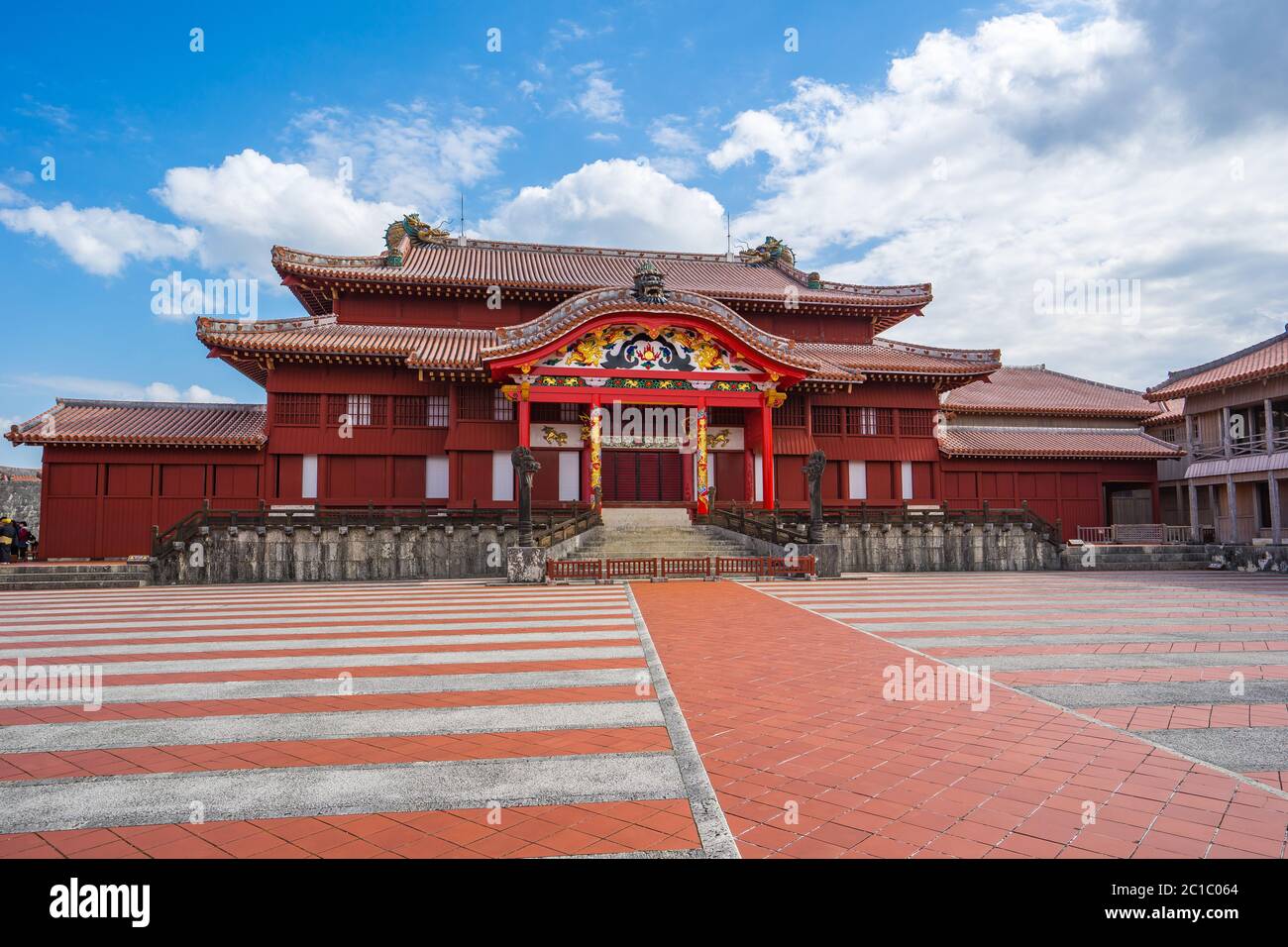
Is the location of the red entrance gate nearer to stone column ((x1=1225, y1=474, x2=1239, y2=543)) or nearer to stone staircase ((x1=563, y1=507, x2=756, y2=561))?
stone staircase ((x1=563, y1=507, x2=756, y2=561))

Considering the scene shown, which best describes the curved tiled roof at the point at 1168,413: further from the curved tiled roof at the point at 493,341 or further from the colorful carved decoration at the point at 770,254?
the colorful carved decoration at the point at 770,254

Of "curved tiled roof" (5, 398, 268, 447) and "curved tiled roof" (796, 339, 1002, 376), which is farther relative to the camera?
"curved tiled roof" (796, 339, 1002, 376)

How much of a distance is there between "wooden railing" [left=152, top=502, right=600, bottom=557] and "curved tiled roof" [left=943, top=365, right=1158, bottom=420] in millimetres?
18643

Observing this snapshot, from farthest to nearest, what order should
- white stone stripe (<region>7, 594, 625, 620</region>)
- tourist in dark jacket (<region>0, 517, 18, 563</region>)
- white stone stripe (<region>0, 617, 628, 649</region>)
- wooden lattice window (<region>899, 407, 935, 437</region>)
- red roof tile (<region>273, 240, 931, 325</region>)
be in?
wooden lattice window (<region>899, 407, 935, 437</region>) → red roof tile (<region>273, 240, 931, 325</region>) → tourist in dark jacket (<region>0, 517, 18, 563</region>) → white stone stripe (<region>7, 594, 625, 620</region>) → white stone stripe (<region>0, 617, 628, 649</region>)

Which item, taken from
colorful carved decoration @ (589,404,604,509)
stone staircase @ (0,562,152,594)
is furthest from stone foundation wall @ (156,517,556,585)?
colorful carved decoration @ (589,404,604,509)

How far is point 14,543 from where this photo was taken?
22797mm

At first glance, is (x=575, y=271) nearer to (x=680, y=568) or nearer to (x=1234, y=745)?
(x=680, y=568)

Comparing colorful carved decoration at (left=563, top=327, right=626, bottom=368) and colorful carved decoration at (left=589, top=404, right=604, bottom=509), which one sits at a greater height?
colorful carved decoration at (left=563, top=327, right=626, bottom=368)

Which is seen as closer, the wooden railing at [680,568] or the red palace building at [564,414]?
the wooden railing at [680,568]

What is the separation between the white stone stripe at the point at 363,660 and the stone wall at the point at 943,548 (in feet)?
54.4

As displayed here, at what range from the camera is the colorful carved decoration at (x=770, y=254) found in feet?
110

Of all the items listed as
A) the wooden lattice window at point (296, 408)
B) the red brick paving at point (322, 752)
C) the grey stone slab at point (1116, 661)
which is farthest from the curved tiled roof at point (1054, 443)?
the red brick paving at point (322, 752)

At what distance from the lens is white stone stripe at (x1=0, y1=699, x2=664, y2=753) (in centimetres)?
500
